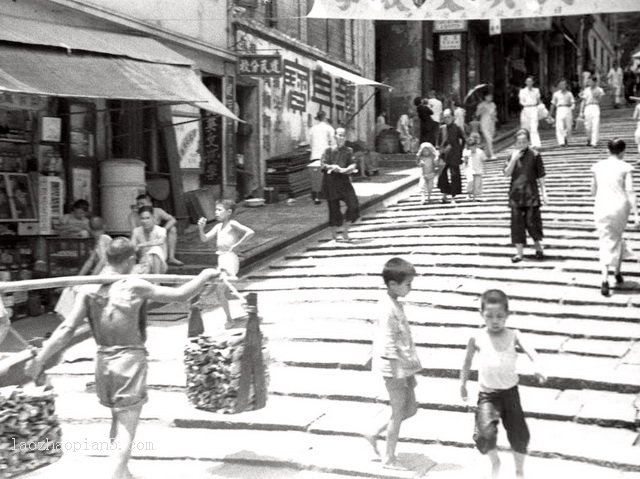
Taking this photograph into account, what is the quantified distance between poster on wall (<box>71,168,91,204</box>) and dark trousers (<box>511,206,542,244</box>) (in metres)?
6.03

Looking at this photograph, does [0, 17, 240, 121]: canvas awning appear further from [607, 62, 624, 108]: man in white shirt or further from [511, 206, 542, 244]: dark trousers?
[607, 62, 624, 108]: man in white shirt

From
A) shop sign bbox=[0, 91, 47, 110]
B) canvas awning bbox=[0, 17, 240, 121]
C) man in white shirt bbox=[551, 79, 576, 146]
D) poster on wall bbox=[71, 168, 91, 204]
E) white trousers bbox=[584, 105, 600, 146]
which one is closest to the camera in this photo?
canvas awning bbox=[0, 17, 240, 121]

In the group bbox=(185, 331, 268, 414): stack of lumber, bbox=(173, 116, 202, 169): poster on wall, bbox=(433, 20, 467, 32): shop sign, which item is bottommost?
bbox=(185, 331, 268, 414): stack of lumber

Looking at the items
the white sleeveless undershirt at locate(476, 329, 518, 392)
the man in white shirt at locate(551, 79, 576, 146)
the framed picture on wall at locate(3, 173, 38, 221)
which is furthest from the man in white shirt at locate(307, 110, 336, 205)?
the white sleeveless undershirt at locate(476, 329, 518, 392)

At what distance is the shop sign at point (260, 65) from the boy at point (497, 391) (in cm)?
1327

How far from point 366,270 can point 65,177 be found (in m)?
4.44

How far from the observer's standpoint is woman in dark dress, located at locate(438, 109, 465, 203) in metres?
15.9

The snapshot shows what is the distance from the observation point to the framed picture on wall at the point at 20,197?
11.9 m

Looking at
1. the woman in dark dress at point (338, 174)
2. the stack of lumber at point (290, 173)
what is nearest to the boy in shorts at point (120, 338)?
the woman in dark dress at point (338, 174)

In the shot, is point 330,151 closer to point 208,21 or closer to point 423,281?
point 423,281

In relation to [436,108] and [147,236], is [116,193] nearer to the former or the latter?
[147,236]

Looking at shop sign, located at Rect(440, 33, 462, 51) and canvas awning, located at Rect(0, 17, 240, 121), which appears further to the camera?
shop sign, located at Rect(440, 33, 462, 51)

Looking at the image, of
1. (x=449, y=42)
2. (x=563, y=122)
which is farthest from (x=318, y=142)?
(x=449, y=42)

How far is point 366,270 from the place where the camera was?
1199 centimetres
